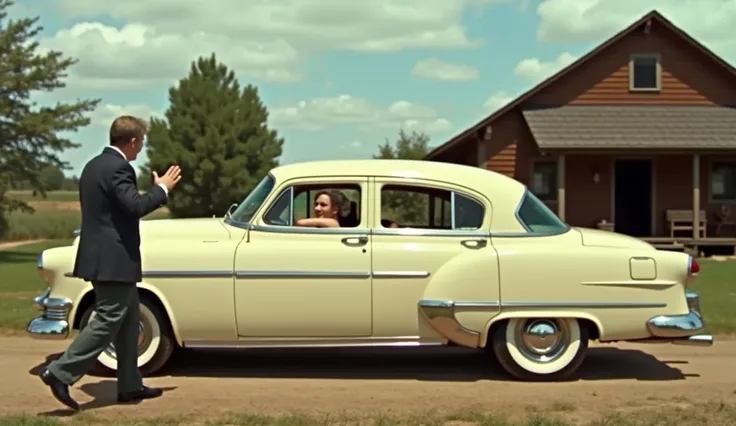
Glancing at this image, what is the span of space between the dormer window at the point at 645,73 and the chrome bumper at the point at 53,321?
21632 mm

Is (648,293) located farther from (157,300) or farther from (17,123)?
(17,123)

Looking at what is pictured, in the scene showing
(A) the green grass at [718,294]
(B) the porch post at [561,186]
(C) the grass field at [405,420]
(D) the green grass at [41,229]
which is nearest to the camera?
(C) the grass field at [405,420]

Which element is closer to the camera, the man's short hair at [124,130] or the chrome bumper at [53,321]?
the man's short hair at [124,130]

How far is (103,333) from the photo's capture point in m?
6.35

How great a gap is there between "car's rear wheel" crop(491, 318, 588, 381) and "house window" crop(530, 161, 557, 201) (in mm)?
19072

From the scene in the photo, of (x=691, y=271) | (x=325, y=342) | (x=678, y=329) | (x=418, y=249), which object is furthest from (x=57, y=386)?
(x=691, y=271)

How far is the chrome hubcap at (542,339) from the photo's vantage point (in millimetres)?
7459

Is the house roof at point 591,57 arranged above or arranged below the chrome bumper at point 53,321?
above

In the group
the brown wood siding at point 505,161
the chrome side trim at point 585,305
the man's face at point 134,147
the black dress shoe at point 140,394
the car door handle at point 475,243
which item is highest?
the brown wood siding at point 505,161

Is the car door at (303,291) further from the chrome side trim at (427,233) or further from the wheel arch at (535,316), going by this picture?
the wheel arch at (535,316)

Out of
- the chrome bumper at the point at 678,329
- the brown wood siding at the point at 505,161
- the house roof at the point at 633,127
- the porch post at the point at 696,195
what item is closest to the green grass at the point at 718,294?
the porch post at the point at 696,195

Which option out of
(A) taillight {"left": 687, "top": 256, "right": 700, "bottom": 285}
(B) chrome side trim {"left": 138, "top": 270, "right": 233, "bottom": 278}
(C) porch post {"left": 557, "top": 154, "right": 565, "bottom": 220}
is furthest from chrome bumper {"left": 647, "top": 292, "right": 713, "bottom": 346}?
(C) porch post {"left": 557, "top": 154, "right": 565, "bottom": 220}

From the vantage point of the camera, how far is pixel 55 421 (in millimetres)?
5980

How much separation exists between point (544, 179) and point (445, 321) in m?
19.7
